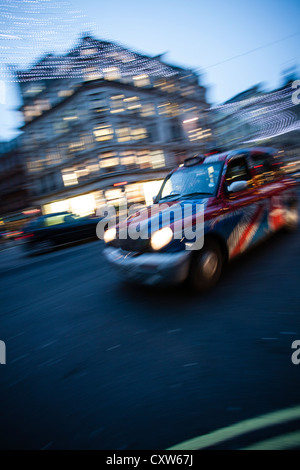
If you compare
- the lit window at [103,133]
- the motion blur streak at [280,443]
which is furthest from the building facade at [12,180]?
the motion blur streak at [280,443]

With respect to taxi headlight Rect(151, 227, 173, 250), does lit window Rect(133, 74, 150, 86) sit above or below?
above

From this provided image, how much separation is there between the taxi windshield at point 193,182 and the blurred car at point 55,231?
19.9 feet

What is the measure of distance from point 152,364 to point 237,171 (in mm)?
3104

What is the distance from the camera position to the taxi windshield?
362 centimetres

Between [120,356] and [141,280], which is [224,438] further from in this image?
[141,280]

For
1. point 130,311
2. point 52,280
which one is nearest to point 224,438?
point 130,311

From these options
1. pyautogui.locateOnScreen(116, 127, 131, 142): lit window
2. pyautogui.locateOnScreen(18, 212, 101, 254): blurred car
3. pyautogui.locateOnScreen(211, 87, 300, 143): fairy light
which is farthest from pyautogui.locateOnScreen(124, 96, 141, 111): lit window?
pyautogui.locateOnScreen(18, 212, 101, 254): blurred car

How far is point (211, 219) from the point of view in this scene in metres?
3.13

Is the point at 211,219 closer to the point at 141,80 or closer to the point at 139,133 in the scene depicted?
the point at 139,133

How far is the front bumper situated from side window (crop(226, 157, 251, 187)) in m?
1.55

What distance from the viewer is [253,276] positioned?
11.2ft

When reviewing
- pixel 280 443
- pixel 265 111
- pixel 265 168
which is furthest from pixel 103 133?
pixel 280 443

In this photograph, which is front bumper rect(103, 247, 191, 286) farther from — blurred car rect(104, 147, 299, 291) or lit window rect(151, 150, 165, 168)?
lit window rect(151, 150, 165, 168)

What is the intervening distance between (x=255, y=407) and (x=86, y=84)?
2885 cm
